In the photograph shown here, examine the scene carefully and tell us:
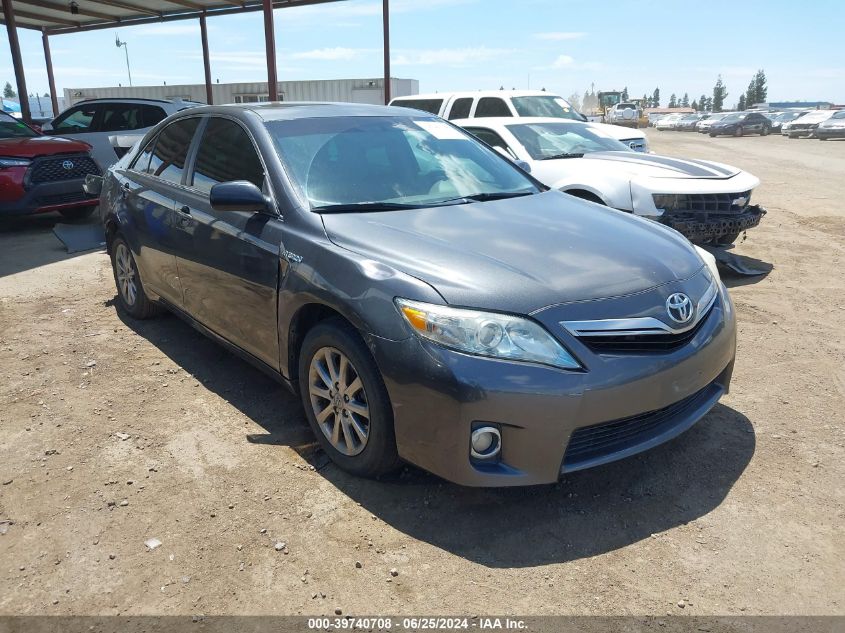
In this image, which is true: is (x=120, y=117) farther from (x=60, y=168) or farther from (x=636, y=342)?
(x=636, y=342)

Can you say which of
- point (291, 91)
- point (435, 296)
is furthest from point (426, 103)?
point (291, 91)

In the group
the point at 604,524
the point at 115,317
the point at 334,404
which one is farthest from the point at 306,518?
the point at 115,317

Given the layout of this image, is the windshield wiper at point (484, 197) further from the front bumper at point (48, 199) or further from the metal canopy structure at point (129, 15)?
the metal canopy structure at point (129, 15)

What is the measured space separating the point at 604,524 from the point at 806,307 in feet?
12.3

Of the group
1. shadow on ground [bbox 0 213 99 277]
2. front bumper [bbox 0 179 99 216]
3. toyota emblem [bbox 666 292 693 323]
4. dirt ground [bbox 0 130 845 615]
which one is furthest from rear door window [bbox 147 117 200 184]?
front bumper [bbox 0 179 99 216]

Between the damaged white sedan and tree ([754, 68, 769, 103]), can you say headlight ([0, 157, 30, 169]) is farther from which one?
tree ([754, 68, 769, 103])

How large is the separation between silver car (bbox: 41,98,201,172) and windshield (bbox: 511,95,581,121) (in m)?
5.30

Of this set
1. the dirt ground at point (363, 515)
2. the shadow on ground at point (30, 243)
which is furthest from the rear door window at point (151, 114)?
the dirt ground at point (363, 515)

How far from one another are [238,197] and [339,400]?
1.12 metres

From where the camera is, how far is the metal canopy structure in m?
13.8

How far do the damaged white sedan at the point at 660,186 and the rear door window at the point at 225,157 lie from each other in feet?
11.0

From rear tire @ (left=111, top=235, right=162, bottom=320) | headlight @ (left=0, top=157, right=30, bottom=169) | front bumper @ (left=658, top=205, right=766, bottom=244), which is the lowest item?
rear tire @ (left=111, top=235, right=162, bottom=320)

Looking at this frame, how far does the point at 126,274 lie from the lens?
5180mm

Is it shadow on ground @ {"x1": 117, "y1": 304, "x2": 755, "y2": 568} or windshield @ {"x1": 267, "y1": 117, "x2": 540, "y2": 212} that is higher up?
windshield @ {"x1": 267, "y1": 117, "x2": 540, "y2": 212}
